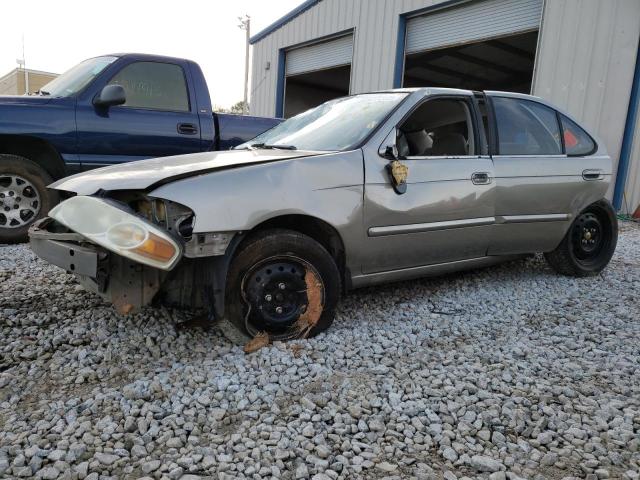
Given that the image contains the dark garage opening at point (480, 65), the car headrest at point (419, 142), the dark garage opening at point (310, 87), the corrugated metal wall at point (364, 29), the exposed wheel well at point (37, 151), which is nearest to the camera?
the car headrest at point (419, 142)

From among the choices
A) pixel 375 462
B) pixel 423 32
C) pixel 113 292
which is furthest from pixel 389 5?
pixel 375 462

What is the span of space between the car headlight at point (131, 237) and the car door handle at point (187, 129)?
3.01 m

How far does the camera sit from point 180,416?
217cm

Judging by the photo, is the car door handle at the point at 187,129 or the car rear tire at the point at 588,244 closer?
the car rear tire at the point at 588,244

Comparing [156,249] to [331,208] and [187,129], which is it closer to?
[331,208]

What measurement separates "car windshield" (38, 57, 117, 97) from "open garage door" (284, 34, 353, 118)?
7.36 meters

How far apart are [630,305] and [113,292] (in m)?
3.70

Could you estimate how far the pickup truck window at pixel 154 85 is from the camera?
17.0 ft

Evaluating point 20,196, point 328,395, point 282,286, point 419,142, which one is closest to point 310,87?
point 20,196

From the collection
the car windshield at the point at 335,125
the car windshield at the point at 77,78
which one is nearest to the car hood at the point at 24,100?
the car windshield at the point at 77,78

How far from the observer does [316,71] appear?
12961 mm

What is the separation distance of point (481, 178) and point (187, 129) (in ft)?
10.4

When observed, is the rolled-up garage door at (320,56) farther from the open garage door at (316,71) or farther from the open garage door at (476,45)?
the open garage door at (476,45)

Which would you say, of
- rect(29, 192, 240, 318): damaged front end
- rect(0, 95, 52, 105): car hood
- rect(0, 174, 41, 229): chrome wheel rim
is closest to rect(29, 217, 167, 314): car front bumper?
rect(29, 192, 240, 318): damaged front end
